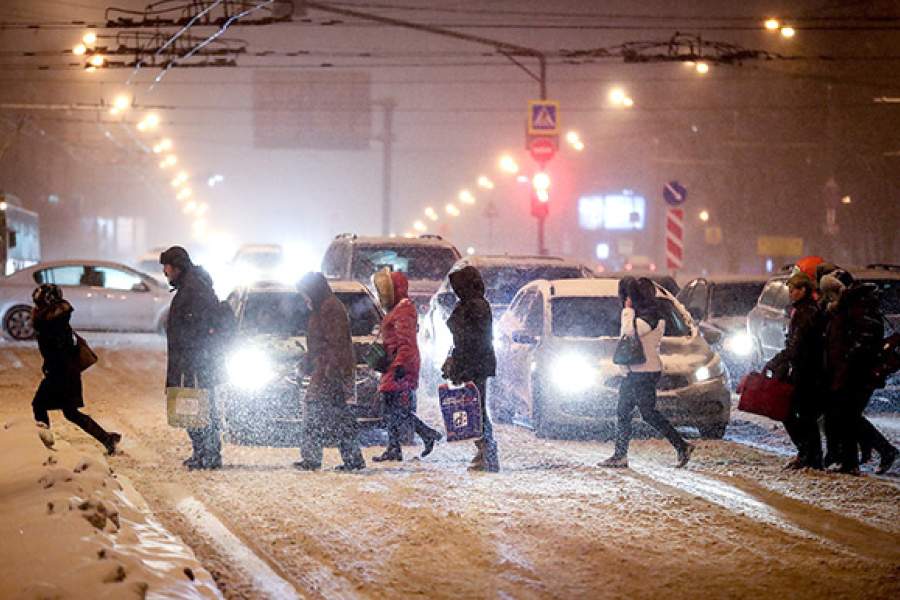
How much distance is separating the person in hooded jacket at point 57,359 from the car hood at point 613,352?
14.5 ft

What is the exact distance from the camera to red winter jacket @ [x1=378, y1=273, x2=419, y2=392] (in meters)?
11.3

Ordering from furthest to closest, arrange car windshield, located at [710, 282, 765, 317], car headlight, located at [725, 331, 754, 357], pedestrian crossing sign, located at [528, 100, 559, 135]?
pedestrian crossing sign, located at [528, 100, 559, 135] < car windshield, located at [710, 282, 765, 317] < car headlight, located at [725, 331, 754, 357]

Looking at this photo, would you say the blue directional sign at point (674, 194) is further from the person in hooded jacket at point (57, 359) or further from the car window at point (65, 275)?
the person in hooded jacket at point (57, 359)

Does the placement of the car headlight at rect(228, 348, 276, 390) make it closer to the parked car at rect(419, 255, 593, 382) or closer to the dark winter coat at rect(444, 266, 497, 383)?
the dark winter coat at rect(444, 266, 497, 383)

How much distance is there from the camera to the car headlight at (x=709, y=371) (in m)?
13.1

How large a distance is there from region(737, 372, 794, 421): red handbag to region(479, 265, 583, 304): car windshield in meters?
7.39

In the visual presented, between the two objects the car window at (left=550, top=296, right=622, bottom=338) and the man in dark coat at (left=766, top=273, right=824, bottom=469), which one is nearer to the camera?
the man in dark coat at (left=766, top=273, right=824, bottom=469)

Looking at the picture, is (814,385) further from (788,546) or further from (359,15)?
(359,15)

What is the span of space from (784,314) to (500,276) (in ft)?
12.9

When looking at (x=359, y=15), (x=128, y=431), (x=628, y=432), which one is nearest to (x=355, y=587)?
(x=628, y=432)

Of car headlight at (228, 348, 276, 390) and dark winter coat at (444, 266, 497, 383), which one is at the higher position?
dark winter coat at (444, 266, 497, 383)

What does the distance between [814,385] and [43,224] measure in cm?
6597

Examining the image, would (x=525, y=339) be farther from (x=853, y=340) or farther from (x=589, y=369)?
(x=853, y=340)

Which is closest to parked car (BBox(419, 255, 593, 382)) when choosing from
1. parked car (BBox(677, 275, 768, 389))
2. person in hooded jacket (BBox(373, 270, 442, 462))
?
parked car (BBox(677, 275, 768, 389))
